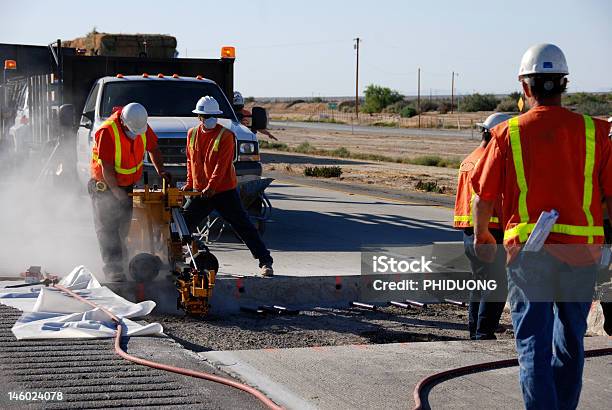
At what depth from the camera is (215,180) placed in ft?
36.3

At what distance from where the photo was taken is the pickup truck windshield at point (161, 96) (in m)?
14.6

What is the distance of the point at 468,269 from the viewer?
11195 mm

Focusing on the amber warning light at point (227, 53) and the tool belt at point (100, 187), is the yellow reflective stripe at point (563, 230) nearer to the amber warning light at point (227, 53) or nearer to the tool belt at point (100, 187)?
the tool belt at point (100, 187)

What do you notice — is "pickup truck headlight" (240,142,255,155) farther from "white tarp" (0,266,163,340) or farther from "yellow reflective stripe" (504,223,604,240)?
"yellow reflective stripe" (504,223,604,240)

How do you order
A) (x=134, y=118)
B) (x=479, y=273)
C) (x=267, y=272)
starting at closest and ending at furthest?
(x=479, y=273), (x=134, y=118), (x=267, y=272)

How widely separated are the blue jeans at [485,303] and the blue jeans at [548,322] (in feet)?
10.3

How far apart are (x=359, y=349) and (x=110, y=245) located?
358 centimetres

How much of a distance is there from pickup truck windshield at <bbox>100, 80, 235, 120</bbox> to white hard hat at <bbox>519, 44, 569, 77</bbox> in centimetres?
975

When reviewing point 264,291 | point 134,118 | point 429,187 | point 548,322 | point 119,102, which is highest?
point 119,102

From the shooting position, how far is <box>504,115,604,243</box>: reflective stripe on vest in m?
5.26

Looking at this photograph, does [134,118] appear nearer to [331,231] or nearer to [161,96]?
[161,96]

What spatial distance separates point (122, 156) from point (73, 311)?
2126 millimetres

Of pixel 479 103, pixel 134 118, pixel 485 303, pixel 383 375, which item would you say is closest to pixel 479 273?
pixel 485 303

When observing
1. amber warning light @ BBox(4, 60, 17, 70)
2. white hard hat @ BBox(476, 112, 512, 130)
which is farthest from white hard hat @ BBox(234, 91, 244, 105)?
white hard hat @ BBox(476, 112, 512, 130)
